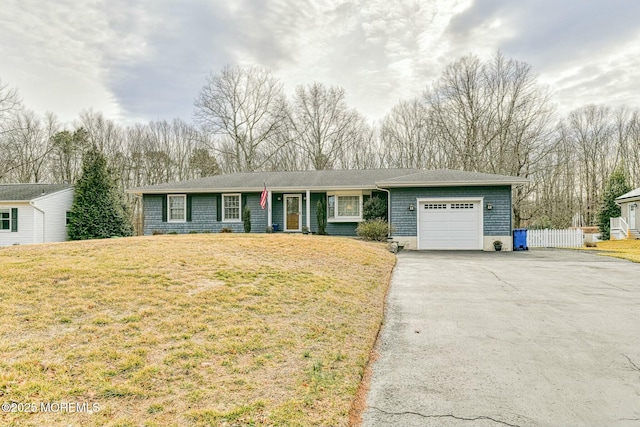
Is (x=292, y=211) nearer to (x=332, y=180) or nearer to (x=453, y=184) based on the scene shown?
(x=332, y=180)

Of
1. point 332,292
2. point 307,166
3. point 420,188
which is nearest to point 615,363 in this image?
point 332,292

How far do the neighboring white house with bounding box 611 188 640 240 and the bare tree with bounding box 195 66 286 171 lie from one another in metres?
26.5

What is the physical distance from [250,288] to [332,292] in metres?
1.43

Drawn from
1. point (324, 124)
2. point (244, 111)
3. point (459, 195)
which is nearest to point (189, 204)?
point (459, 195)

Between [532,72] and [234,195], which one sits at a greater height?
[532,72]

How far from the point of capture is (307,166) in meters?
32.0

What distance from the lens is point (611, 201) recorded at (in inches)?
1012

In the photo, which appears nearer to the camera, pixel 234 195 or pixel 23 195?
pixel 234 195

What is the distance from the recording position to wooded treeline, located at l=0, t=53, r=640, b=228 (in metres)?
27.6

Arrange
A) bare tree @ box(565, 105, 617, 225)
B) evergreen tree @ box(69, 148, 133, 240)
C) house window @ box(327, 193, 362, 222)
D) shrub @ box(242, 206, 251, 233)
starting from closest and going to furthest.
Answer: shrub @ box(242, 206, 251, 233), house window @ box(327, 193, 362, 222), evergreen tree @ box(69, 148, 133, 240), bare tree @ box(565, 105, 617, 225)

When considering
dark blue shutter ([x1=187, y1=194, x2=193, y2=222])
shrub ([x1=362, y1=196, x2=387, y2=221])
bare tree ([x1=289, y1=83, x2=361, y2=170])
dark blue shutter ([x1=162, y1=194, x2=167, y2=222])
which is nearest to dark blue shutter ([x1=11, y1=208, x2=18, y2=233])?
dark blue shutter ([x1=162, y1=194, x2=167, y2=222])

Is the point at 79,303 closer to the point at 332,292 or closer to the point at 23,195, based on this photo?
the point at 332,292

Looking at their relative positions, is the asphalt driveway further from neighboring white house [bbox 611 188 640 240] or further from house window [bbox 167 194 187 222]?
neighboring white house [bbox 611 188 640 240]

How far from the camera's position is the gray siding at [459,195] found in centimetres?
1511
